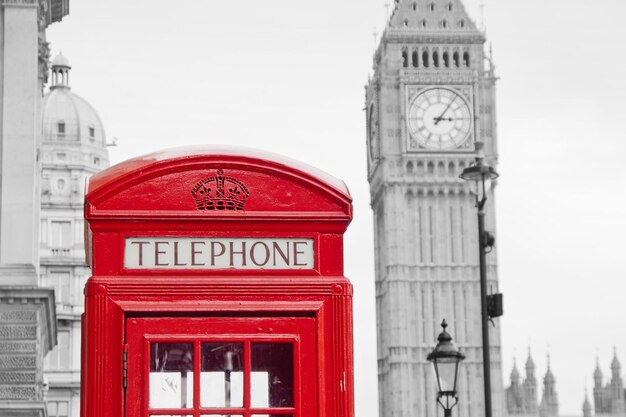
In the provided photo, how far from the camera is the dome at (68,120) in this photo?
156 ft

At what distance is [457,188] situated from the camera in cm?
7419

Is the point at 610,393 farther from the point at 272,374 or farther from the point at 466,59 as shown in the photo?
the point at 272,374

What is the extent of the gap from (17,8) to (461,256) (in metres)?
54.9

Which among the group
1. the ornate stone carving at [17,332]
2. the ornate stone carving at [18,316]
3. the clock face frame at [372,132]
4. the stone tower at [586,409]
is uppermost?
the clock face frame at [372,132]

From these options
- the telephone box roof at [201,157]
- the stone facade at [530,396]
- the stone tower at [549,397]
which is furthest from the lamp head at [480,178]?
the stone tower at [549,397]

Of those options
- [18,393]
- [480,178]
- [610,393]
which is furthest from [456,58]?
[480,178]

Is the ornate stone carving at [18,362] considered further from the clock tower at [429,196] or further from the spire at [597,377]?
the spire at [597,377]

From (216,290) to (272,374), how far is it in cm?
32

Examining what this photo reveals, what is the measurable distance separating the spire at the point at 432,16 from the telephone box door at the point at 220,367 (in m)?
70.6

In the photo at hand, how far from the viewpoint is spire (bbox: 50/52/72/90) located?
1923 inches

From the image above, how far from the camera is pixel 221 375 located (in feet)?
14.9

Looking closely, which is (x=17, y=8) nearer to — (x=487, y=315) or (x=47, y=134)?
(x=487, y=315)

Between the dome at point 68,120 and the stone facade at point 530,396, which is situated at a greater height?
the dome at point 68,120

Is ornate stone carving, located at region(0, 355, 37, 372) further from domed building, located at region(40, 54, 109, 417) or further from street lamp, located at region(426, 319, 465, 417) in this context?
domed building, located at region(40, 54, 109, 417)
